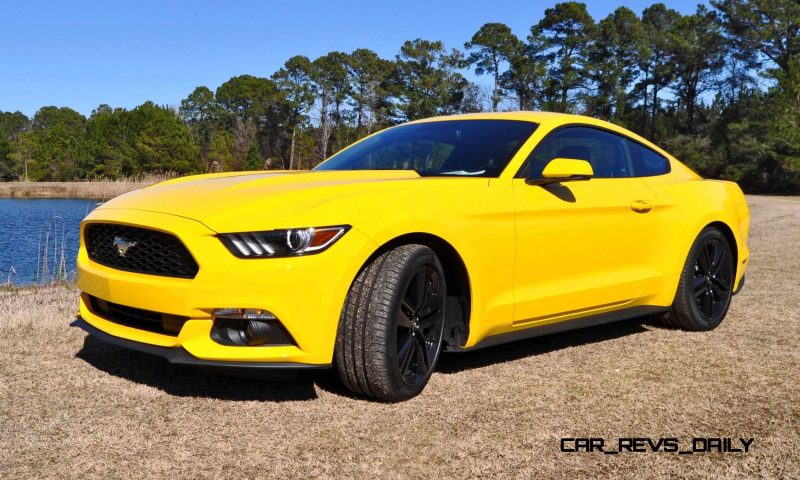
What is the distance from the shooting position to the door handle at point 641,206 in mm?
4293

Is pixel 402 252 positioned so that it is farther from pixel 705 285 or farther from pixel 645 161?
pixel 705 285

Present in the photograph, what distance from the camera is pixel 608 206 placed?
4.12m

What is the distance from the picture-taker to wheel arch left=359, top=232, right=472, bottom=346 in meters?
3.32

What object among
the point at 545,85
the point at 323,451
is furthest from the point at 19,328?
the point at 545,85

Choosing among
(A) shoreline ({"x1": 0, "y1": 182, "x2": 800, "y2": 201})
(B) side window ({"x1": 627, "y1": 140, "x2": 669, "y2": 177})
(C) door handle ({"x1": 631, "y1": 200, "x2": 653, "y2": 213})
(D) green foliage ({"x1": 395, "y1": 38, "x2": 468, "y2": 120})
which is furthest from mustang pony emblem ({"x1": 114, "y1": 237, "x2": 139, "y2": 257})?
(D) green foliage ({"x1": 395, "y1": 38, "x2": 468, "y2": 120})

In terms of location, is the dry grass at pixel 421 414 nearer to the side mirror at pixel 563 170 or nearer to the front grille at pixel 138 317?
the front grille at pixel 138 317

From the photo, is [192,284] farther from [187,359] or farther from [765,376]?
[765,376]

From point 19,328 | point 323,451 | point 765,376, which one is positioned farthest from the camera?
point 19,328

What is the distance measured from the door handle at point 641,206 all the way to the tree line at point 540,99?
3756 cm

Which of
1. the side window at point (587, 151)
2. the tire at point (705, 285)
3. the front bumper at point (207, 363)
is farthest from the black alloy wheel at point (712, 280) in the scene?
the front bumper at point (207, 363)

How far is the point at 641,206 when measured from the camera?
4332 mm

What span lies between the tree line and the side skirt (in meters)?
37.6

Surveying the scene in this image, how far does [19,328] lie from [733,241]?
5.09m

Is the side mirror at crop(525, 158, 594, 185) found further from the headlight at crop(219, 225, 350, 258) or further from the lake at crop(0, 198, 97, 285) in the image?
the lake at crop(0, 198, 97, 285)
